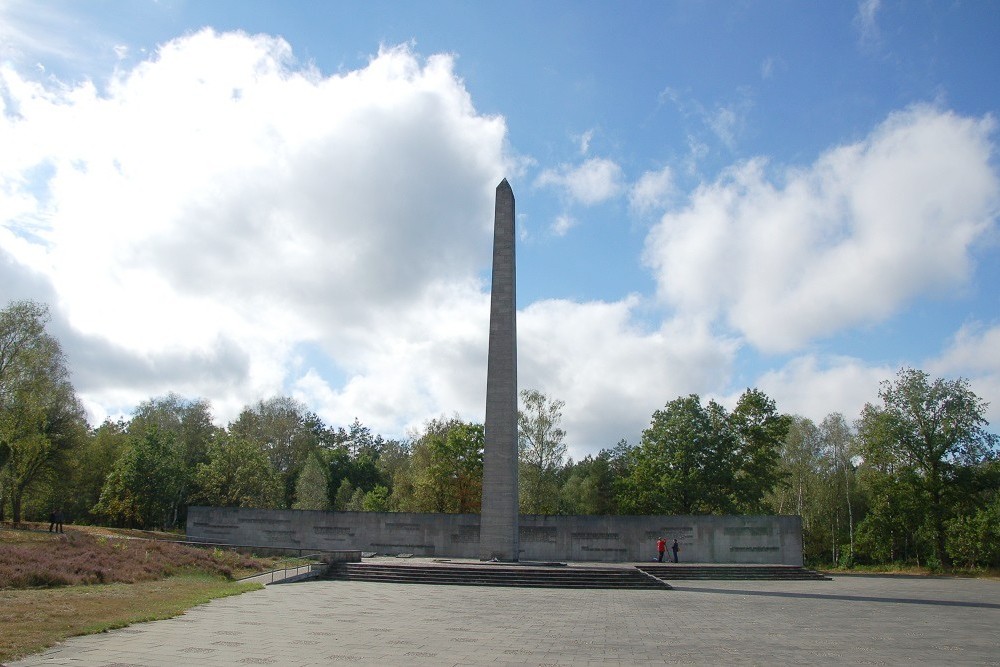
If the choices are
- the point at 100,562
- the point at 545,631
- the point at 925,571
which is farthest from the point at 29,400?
the point at 925,571

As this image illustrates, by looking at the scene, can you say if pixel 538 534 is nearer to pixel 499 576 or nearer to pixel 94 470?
pixel 499 576

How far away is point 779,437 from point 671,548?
12787 mm

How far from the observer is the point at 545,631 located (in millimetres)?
13625

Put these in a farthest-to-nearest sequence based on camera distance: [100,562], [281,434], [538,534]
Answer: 1. [281,434]
2. [538,534]
3. [100,562]

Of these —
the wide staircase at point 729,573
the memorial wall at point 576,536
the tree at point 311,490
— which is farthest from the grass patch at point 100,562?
the tree at point 311,490

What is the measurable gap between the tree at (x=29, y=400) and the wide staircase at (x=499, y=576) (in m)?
21.0

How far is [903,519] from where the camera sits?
4016 cm

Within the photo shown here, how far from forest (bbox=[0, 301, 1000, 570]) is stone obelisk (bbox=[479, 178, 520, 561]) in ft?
52.8

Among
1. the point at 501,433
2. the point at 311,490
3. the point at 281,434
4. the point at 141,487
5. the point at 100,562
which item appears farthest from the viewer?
the point at 281,434

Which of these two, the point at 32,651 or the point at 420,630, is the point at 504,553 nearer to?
the point at 420,630

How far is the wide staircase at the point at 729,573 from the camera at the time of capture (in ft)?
91.0

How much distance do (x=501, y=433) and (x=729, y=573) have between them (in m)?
10.4

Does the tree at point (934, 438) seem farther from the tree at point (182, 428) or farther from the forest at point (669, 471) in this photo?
the tree at point (182, 428)

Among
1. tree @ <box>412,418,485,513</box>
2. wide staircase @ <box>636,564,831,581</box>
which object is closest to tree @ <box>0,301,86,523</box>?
tree @ <box>412,418,485,513</box>
